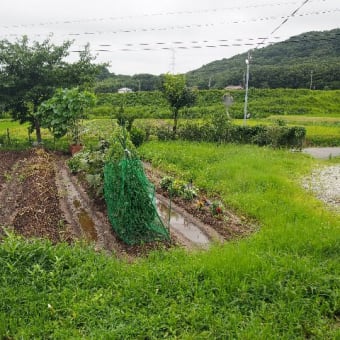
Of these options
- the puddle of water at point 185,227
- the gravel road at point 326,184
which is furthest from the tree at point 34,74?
the gravel road at point 326,184

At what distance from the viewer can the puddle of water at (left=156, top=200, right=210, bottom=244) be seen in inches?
269

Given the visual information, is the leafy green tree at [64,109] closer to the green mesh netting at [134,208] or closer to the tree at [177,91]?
the tree at [177,91]

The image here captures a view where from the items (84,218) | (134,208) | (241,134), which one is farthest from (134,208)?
(241,134)

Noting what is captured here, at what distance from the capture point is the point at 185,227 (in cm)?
742

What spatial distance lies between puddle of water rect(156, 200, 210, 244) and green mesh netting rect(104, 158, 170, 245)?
2.19 ft

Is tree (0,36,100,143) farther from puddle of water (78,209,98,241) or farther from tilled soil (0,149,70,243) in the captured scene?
puddle of water (78,209,98,241)

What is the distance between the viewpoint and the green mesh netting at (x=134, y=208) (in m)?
6.23

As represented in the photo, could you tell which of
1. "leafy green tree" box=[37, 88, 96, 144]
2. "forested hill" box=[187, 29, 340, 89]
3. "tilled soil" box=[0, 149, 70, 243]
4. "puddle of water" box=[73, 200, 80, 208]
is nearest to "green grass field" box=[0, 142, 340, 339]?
"tilled soil" box=[0, 149, 70, 243]

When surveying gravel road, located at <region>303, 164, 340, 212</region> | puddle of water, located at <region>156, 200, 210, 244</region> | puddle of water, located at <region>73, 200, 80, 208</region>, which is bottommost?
puddle of water, located at <region>156, 200, 210, 244</region>

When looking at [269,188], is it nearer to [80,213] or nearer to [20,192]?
[80,213]

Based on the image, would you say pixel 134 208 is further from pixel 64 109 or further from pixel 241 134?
pixel 241 134

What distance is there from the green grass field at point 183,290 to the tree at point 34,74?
32.6ft

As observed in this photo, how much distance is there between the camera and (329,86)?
52.2m

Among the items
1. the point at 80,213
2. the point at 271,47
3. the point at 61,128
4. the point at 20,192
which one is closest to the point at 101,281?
the point at 80,213
